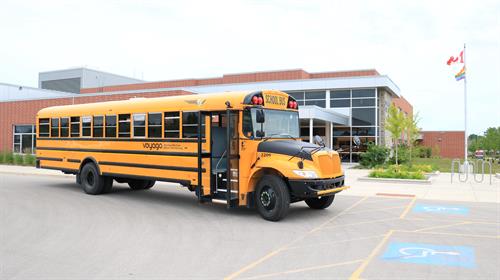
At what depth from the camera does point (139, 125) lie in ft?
36.9

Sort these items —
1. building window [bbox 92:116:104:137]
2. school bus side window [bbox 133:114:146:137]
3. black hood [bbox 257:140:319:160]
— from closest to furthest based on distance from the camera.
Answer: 1. black hood [bbox 257:140:319:160]
2. school bus side window [bbox 133:114:146:137]
3. building window [bbox 92:116:104:137]

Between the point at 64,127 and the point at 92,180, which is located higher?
the point at 64,127

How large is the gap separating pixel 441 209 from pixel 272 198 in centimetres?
471

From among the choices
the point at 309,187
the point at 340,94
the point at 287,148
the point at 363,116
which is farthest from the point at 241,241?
the point at 340,94

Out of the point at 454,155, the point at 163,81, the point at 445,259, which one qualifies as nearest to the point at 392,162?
the point at 445,259

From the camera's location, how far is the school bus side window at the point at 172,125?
33.9ft

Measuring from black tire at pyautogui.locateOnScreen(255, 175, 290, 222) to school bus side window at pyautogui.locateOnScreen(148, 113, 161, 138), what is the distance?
10.6ft

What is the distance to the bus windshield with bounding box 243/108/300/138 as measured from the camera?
30.0ft

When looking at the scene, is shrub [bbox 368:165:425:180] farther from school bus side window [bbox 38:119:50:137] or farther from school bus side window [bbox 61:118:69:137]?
school bus side window [bbox 38:119:50:137]

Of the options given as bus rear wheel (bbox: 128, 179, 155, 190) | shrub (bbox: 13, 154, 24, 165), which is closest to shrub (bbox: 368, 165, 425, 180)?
bus rear wheel (bbox: 128, 179, 155, 190)

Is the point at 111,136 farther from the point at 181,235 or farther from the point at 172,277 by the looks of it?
the point at 172,277

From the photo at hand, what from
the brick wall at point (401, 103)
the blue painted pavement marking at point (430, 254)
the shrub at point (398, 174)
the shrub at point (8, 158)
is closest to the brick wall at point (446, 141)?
the brick wall at point (401, 103)

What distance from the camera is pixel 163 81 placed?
148 feet

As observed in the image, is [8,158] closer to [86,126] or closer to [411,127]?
[86,126]
